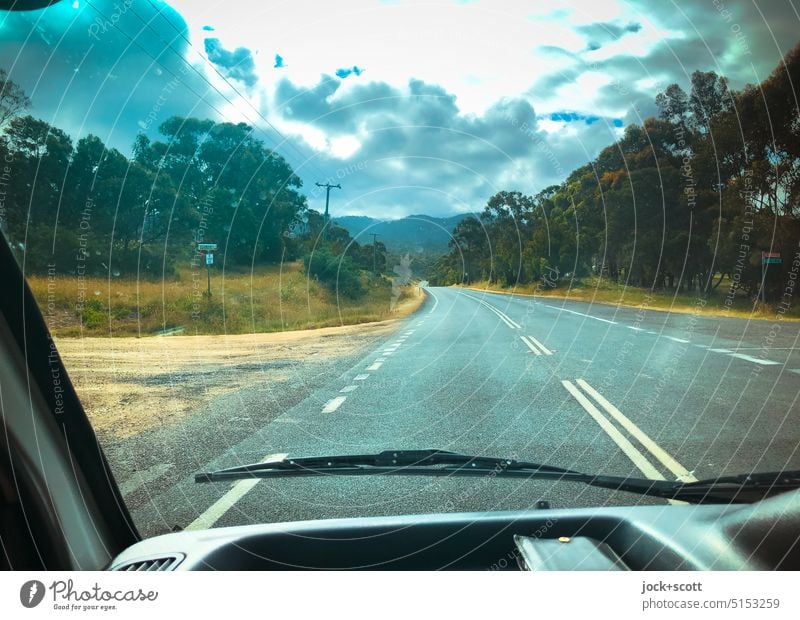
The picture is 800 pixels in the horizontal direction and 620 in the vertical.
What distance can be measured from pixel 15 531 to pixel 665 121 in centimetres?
274

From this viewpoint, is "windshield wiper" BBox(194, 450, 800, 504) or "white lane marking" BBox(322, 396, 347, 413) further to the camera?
"white lane marking" BBox(322, 396, 347, 413)

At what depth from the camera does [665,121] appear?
2.86 meters

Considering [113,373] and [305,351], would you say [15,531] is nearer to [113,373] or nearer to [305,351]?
[113,373]

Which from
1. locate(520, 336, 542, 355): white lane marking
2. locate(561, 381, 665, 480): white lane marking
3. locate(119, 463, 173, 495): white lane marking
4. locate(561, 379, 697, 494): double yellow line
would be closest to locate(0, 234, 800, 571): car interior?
locate(119, 463, 173, 495): white lane marking

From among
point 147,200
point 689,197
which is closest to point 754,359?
point 689,197

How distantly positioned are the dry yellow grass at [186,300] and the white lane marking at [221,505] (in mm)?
719

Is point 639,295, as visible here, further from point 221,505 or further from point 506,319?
point 506,319

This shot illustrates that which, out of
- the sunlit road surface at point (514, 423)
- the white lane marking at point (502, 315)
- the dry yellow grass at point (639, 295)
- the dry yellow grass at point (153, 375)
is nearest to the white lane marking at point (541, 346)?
the sunlit road surface at point (514, 423)

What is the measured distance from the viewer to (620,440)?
14.7 feet

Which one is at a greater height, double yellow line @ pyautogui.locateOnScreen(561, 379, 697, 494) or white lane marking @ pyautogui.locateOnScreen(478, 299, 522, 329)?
white lane marking @ pyautogui.locateOnScreen(478, 299, 522, 329)

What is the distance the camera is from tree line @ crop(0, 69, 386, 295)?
1.63 m

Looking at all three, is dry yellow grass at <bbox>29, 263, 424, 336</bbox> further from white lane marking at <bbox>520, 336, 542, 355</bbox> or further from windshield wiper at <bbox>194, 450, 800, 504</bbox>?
white lane marking at <bbox>520, 336, 542, 355</bbox>

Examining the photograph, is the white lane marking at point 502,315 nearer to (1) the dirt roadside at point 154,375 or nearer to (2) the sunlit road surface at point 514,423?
(2) the sunlit road surface at point 514,423

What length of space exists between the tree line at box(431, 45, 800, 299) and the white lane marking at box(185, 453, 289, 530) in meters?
1.61
